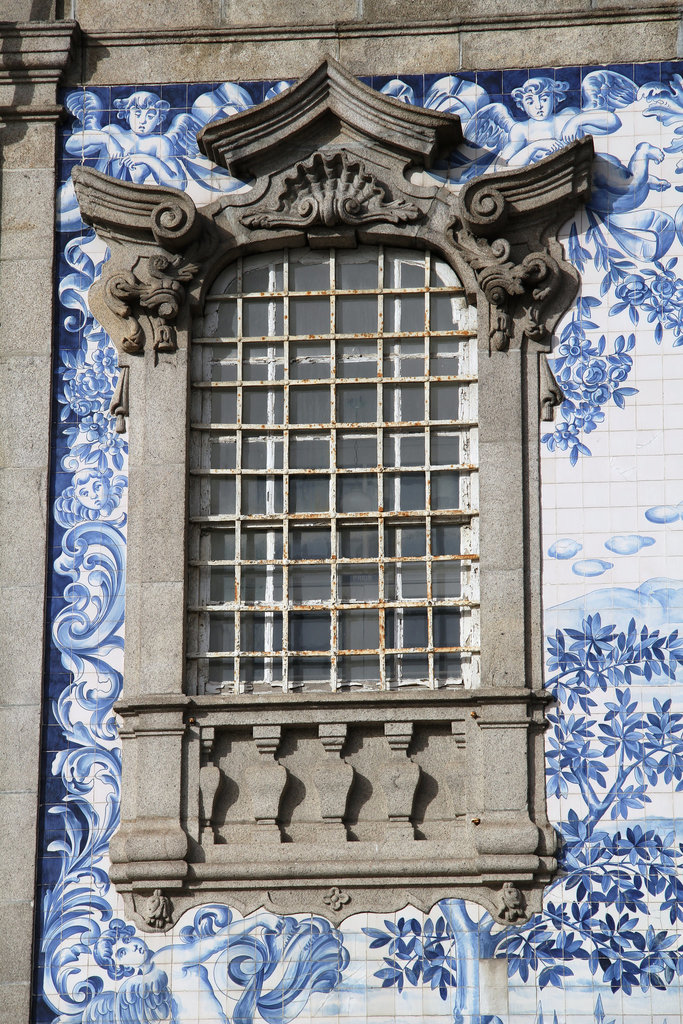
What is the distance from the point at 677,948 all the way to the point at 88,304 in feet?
18.8

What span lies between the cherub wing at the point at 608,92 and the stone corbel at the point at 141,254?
2782 millimetres

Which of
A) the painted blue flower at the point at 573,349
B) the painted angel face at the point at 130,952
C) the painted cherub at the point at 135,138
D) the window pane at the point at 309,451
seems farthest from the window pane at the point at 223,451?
the painted angel face at the point at 130,952

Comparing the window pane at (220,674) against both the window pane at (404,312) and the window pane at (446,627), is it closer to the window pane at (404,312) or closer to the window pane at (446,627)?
the window pane at (446,627)

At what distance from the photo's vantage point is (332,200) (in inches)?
487

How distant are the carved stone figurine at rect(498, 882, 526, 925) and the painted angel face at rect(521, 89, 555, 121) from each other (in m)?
5.20

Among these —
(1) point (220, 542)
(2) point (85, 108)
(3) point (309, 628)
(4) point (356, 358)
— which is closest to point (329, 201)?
(4) point (356, 358)

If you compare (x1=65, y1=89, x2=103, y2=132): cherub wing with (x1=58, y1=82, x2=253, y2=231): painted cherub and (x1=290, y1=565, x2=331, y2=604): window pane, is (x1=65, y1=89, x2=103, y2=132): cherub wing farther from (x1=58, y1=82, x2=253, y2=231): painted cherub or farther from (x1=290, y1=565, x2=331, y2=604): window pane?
(x1=290, y1=565, x2=331, y2=604): window pane

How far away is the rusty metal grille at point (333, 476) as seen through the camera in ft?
39.1

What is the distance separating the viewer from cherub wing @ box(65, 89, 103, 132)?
1285 centimetres

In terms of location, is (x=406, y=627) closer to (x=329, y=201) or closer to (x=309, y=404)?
(x=309, y=404)

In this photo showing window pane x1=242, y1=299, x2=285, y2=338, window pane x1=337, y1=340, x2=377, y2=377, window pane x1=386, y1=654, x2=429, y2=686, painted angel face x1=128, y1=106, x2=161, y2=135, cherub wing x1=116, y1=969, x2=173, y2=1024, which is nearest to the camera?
cherub wing x1=116, y1=969, x2=173, y2=1024

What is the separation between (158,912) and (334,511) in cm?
282

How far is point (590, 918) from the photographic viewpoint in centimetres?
1122

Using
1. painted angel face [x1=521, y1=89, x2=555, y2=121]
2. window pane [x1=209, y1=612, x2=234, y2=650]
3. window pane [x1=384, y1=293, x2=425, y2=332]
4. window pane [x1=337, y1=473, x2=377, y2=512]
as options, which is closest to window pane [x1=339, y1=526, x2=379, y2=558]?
window pane [x1=337, y1=473, x2=377, y2=512]
